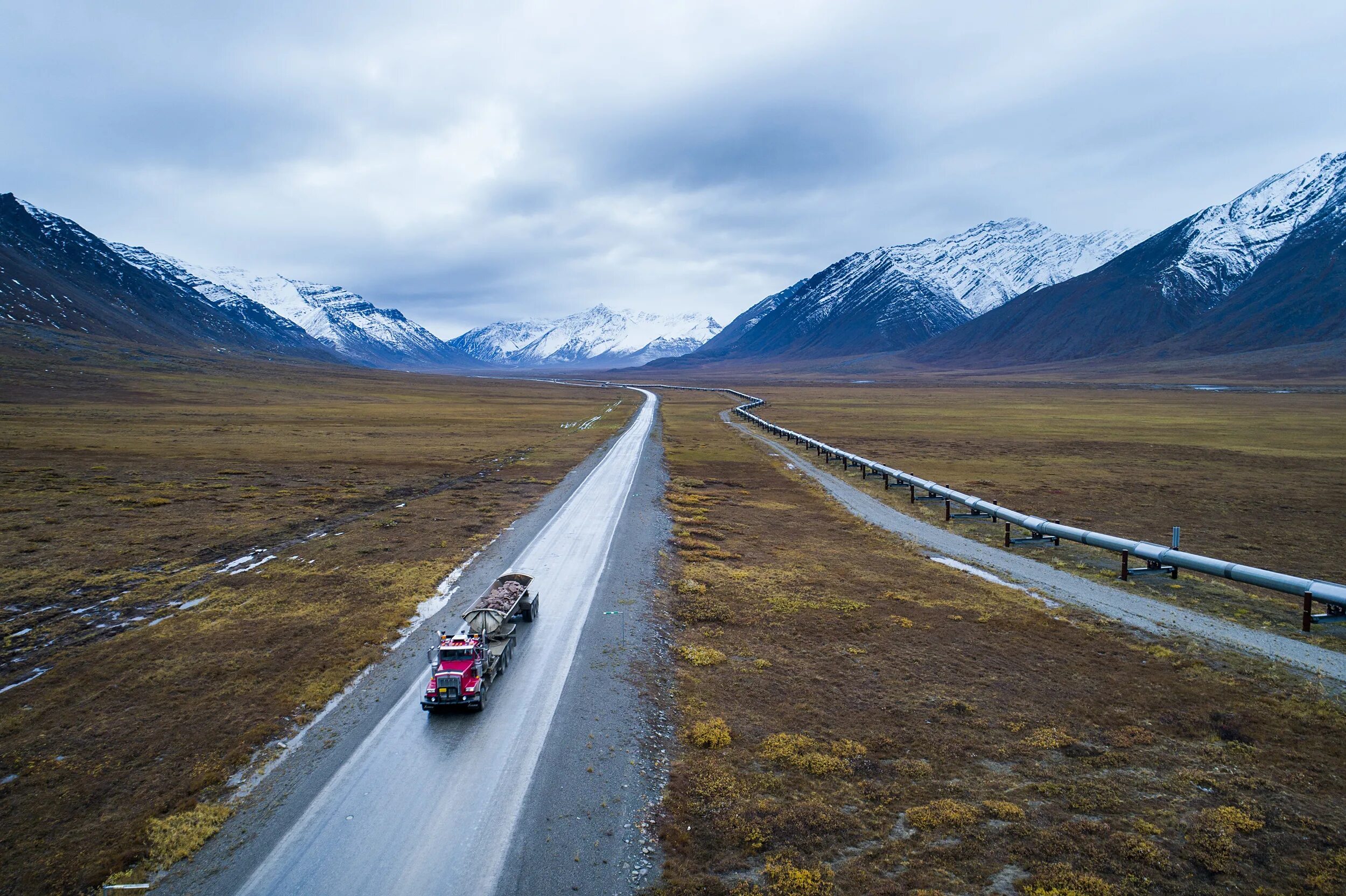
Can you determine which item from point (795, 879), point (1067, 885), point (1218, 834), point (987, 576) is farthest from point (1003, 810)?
point (987, 576)

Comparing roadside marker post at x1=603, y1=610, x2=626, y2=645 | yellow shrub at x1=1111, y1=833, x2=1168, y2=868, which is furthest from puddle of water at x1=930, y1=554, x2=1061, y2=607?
roadside marker post at x1=603, y1=610, x2=626, y2=645

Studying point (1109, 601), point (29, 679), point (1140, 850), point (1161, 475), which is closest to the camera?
point (1140, 850)

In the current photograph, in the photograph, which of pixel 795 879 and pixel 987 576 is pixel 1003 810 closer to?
pixel 795 879

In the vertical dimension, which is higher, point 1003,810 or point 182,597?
point 182,597

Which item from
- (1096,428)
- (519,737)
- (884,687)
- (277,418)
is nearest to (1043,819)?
(884,687)

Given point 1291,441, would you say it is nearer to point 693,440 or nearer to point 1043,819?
point 693,440

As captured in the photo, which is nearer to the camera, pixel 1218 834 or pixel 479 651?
pixel 1218 834
